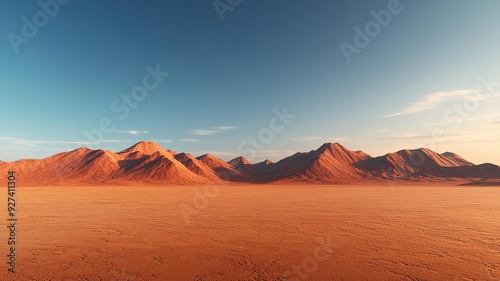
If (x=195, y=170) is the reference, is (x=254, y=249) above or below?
below

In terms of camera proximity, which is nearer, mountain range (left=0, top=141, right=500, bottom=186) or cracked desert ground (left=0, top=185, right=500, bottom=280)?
cracked desert ground (left=0, top=185, right=500, bottom=280)

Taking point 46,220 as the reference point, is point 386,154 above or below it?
above

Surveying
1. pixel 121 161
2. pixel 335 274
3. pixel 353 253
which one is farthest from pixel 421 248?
pixel 121 161

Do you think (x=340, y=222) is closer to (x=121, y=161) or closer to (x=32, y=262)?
(x=32, y=262)

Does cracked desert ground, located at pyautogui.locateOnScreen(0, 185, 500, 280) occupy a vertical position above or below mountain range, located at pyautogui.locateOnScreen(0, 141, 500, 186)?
below

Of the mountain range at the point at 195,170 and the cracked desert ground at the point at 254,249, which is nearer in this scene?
the cracked desert ground at the point at 254,249

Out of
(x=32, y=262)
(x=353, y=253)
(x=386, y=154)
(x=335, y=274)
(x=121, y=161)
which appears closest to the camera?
(x=335, y=274)

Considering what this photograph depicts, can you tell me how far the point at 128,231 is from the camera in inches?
598

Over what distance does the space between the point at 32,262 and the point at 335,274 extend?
1212 centimetres

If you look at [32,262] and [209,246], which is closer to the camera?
[32,262]

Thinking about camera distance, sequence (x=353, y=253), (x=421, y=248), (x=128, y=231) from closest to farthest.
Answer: (x=353, y=253), (x=421, y=248), (x=128, y=231)

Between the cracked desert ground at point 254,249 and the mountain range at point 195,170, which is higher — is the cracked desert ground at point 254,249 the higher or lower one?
the lower one

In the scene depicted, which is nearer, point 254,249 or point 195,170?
point 254,249

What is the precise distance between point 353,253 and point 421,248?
11.8 feet
